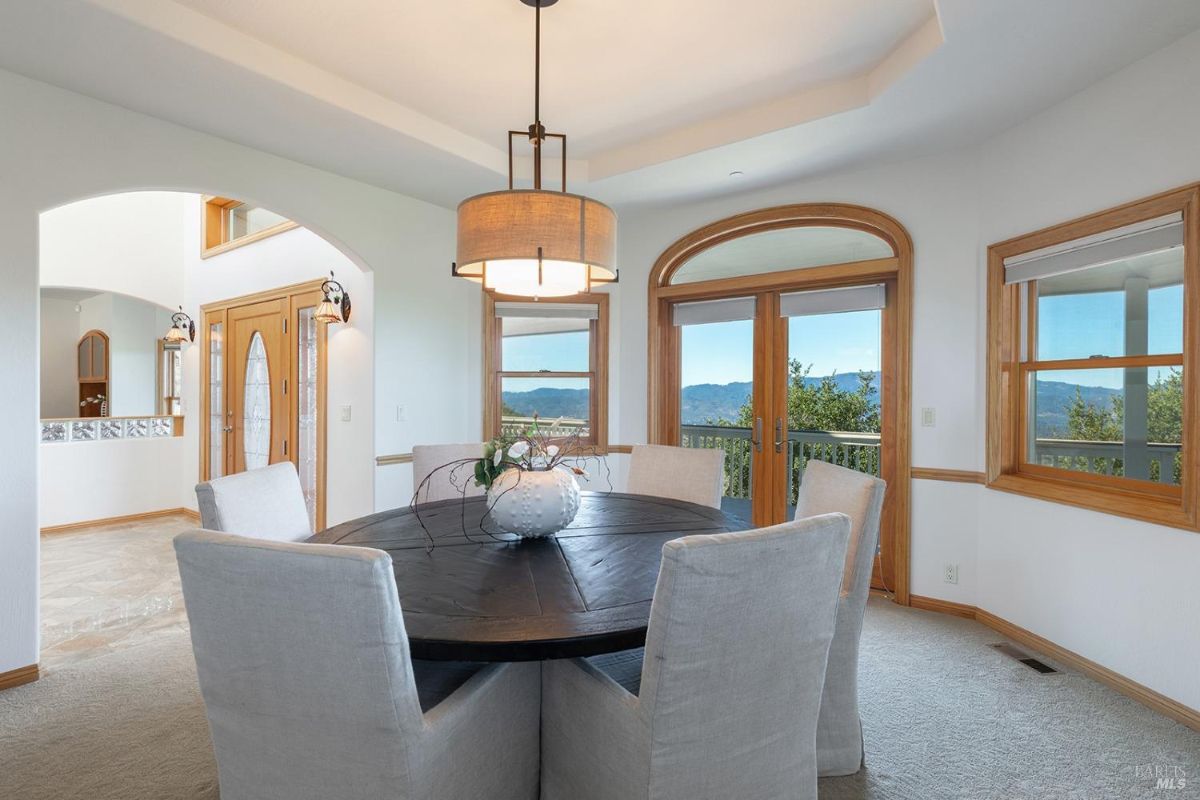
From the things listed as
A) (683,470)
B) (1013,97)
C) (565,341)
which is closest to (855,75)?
(1013,97)

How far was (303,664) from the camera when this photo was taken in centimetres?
108

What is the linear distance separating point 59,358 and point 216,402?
5142 mm

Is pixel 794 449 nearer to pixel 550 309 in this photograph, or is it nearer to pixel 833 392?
pixel 833 392

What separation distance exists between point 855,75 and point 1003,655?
270cm

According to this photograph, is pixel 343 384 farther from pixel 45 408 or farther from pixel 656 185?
pixel 45 408

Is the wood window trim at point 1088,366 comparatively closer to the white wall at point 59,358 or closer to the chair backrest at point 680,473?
the chair backrest at point 680,473

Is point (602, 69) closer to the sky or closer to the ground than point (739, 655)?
closer to the sky

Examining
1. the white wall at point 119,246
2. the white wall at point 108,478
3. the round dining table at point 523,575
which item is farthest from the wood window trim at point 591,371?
the white wall at point 119,246

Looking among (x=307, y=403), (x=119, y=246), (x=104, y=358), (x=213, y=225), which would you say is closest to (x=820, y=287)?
(x=307, y=403)

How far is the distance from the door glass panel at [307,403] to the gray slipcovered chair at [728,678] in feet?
12.8

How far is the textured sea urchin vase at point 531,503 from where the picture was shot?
1.91m

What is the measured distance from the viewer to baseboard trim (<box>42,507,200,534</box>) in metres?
5.05

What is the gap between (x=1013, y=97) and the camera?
103 inches

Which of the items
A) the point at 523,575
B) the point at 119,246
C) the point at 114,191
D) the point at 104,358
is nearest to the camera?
the point at 523,575
